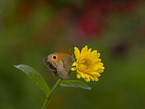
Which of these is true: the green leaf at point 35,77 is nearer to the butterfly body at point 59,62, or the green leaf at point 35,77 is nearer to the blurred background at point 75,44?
the butterfly body at point 59,62

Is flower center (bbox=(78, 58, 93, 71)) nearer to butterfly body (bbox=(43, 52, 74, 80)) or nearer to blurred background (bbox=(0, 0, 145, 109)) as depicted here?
butterfly body (bbox=(43, 52, 74, 80))

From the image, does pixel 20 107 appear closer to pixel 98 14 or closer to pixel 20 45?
pixel 20 45

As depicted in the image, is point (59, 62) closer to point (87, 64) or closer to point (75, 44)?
point (87, 64)

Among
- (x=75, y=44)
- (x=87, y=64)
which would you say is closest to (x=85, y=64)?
(x=87, y=64)

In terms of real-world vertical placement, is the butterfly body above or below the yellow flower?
above

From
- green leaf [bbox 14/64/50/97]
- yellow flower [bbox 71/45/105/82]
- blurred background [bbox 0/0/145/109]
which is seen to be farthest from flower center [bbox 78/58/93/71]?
blurred background [bbox 0/0/145/109]

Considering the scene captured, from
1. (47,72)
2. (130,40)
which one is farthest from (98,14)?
(47,72)
